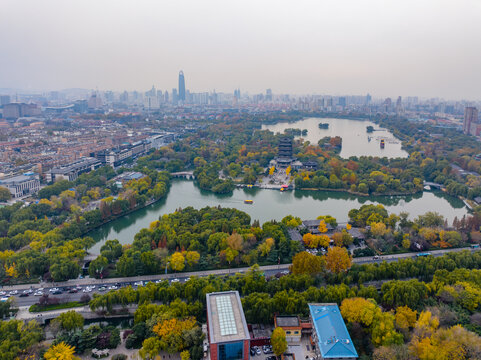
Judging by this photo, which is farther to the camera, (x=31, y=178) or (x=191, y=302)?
(x=31, y=178)

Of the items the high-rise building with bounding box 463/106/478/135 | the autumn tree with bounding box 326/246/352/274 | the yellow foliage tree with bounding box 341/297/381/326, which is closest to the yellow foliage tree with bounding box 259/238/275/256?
the autumn tree with bounding box 326/246/352/274

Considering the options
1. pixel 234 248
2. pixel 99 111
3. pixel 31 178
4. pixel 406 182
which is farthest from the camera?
pixel 99 111

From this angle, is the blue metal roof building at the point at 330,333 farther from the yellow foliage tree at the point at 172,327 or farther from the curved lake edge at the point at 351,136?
the curved lake edge at the point at 351,136

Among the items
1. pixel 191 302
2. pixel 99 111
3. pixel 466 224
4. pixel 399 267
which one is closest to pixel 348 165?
pixel 466 224

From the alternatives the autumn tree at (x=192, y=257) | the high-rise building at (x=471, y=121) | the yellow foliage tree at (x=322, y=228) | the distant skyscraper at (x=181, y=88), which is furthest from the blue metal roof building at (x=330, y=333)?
the distant skyscraper at (x=181, y=88)

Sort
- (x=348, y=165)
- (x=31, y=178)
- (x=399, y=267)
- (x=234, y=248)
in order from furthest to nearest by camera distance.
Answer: (x=348, y=165) < (x=31, y=178) < (x=234, y=248) < (x=399, y=267)

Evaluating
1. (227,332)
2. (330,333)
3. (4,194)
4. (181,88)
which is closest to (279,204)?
(330,333)

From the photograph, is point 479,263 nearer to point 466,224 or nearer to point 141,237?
point 466,224

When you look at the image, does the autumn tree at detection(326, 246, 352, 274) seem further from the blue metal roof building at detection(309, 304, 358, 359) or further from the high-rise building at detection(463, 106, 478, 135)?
the high-rise building at detection(463, 106, 478, 135)
